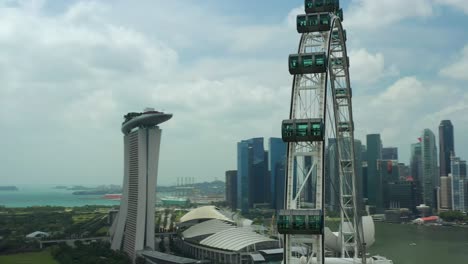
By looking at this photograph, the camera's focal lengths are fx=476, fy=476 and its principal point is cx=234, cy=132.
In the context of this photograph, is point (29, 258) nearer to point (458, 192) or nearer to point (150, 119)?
point (150, 119)

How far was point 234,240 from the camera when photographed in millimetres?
78000

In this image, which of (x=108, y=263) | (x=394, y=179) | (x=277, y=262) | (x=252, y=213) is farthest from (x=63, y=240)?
(x=394, y=179)

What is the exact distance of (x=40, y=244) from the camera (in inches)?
3794

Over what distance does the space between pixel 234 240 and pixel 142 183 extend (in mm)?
19084

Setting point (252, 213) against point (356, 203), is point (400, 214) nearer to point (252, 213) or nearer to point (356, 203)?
point (252, 213)

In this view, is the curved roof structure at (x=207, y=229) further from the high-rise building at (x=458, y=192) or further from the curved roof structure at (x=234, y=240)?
the high-rise building at (x=458, y=192)

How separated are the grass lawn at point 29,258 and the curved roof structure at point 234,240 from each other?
25.6 metres

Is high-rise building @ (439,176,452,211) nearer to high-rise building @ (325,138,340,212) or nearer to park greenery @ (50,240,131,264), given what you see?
high-rise building @ (325,138,340,212)

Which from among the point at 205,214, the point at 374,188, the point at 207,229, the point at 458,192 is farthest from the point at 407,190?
the point at 207,229

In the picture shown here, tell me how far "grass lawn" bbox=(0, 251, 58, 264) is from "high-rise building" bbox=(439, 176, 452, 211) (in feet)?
476

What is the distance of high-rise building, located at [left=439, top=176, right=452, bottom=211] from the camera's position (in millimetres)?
178200

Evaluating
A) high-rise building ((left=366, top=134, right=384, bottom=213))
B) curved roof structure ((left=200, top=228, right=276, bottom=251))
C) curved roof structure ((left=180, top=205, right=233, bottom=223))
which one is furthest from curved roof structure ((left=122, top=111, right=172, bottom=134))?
high-rise building ((left=366, top=134, right=384, bottom=213))

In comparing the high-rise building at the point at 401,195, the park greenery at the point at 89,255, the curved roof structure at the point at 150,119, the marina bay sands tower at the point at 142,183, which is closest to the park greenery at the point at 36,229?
the park greenery at the point at 89,255

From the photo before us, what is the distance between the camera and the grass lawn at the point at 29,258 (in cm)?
7634
